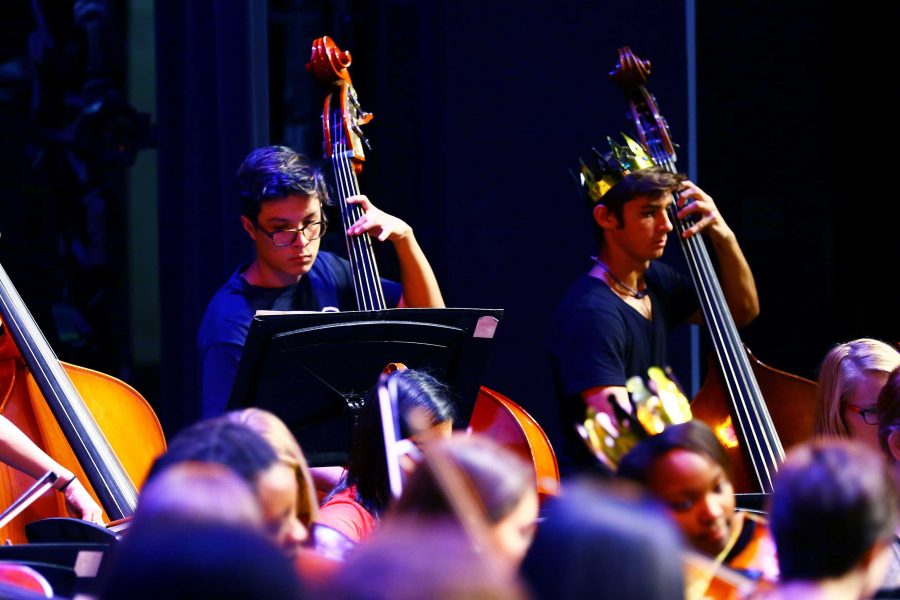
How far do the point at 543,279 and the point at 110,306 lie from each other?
131 cm

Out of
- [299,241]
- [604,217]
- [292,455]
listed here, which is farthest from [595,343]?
[292,455]

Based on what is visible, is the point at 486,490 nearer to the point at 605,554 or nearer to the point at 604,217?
the point at 605,554

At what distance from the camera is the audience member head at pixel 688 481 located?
1989 mm

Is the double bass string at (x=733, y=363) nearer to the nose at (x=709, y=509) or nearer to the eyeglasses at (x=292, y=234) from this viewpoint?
the eyeglasses at (x=292, y=234)

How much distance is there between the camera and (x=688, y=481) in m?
2.00

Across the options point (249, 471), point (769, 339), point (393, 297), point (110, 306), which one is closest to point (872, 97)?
point (769, 339)

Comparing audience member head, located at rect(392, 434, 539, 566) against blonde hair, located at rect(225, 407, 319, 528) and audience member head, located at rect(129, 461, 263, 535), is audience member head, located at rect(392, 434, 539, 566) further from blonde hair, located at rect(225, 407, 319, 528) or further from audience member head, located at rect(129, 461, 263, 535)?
blonde hair, located at rect(225, 407, 319, 528)

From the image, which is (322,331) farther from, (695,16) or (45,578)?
(695,16)

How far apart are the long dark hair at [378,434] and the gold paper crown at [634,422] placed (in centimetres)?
44

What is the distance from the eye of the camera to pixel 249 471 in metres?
1.88

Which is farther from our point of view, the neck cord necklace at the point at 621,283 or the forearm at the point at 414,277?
the neck cord necklace at the point at 621,283

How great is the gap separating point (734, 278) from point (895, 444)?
88 cm

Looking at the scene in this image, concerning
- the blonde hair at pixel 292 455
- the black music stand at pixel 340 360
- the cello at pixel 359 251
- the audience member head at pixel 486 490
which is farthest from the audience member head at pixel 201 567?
the cello at pixel 359 251

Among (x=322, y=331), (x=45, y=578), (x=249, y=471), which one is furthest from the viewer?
(x=322, y=331)
